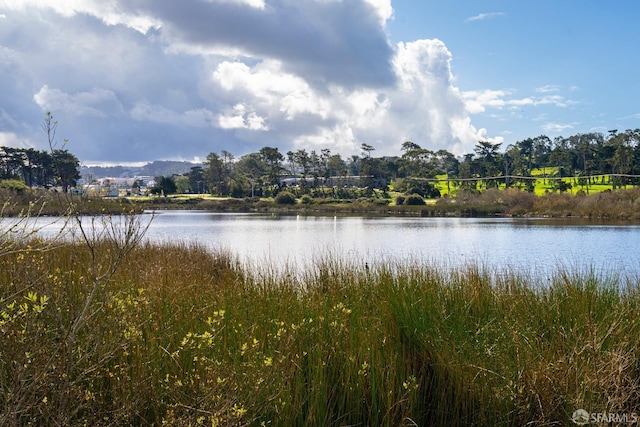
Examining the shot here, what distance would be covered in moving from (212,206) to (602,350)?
76729mm

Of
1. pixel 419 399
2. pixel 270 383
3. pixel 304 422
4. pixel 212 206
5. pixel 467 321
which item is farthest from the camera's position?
pixel 212 206

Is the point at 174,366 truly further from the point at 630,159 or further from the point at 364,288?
the point at 630,159

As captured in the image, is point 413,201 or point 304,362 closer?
point 304,362

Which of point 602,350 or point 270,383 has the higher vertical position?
point 270,383

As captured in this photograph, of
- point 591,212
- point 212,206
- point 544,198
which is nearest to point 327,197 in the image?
point 212,206

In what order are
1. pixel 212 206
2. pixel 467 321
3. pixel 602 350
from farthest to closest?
1. pixel 212 206
2. pixel 467 321
3. pixel 602 350

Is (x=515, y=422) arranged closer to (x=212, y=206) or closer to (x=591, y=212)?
(x=591, y=212)

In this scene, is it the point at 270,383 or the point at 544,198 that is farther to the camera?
the point at 544,198

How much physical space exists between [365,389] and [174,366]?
1451 mm

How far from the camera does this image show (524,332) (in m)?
4.77

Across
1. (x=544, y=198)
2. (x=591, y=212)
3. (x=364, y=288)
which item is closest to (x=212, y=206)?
(x=544, y=198)

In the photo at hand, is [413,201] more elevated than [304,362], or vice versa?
[304,362]

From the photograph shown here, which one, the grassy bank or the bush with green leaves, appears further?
the bush with green leaves

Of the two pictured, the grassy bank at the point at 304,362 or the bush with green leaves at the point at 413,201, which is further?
the bush with green leaves at the point at 413,201
